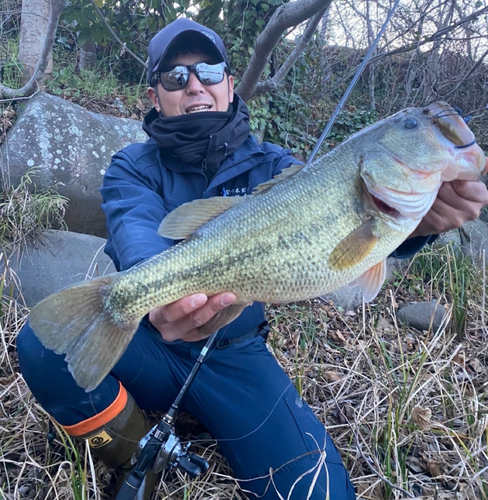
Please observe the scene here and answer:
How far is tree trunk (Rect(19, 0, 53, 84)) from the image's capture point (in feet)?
18.3

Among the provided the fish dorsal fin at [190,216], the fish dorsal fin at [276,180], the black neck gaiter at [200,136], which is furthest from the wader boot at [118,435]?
the black neck gaiter at [200,136]

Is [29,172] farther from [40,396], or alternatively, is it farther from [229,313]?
[229,313]

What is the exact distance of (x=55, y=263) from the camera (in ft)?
12.5

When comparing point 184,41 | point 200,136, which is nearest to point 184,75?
point 184,41

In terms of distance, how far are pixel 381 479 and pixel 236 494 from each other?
771 mm

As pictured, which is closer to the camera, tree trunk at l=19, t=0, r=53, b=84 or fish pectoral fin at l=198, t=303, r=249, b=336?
fish pectoral fin at l=198, t=303, r=249, b=336

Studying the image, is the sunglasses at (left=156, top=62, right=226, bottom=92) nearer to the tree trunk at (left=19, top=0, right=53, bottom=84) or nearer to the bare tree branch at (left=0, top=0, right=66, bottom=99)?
the bare tree branch at (left=0, top=0, right=66, bottom=99)

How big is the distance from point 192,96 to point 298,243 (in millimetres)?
1537

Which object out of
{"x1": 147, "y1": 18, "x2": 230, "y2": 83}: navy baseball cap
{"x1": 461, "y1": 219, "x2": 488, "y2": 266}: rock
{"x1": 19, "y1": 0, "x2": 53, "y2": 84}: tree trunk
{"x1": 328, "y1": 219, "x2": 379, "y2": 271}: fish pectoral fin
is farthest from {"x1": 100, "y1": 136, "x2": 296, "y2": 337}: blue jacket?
{"x1": 461, "y1": 219, "x2": 488, "y2": 266}: rock

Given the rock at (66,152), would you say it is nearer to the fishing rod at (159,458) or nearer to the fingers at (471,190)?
the fishing rod at (159,458)

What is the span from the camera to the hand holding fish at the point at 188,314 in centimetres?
169

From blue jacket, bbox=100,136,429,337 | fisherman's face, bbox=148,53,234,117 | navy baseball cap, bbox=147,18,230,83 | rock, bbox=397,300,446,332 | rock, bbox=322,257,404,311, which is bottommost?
rock, bbox=322,257,404,311

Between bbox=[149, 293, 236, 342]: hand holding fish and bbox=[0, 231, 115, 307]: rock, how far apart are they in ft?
6.04

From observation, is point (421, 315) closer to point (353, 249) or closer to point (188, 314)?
point (353, 249)
